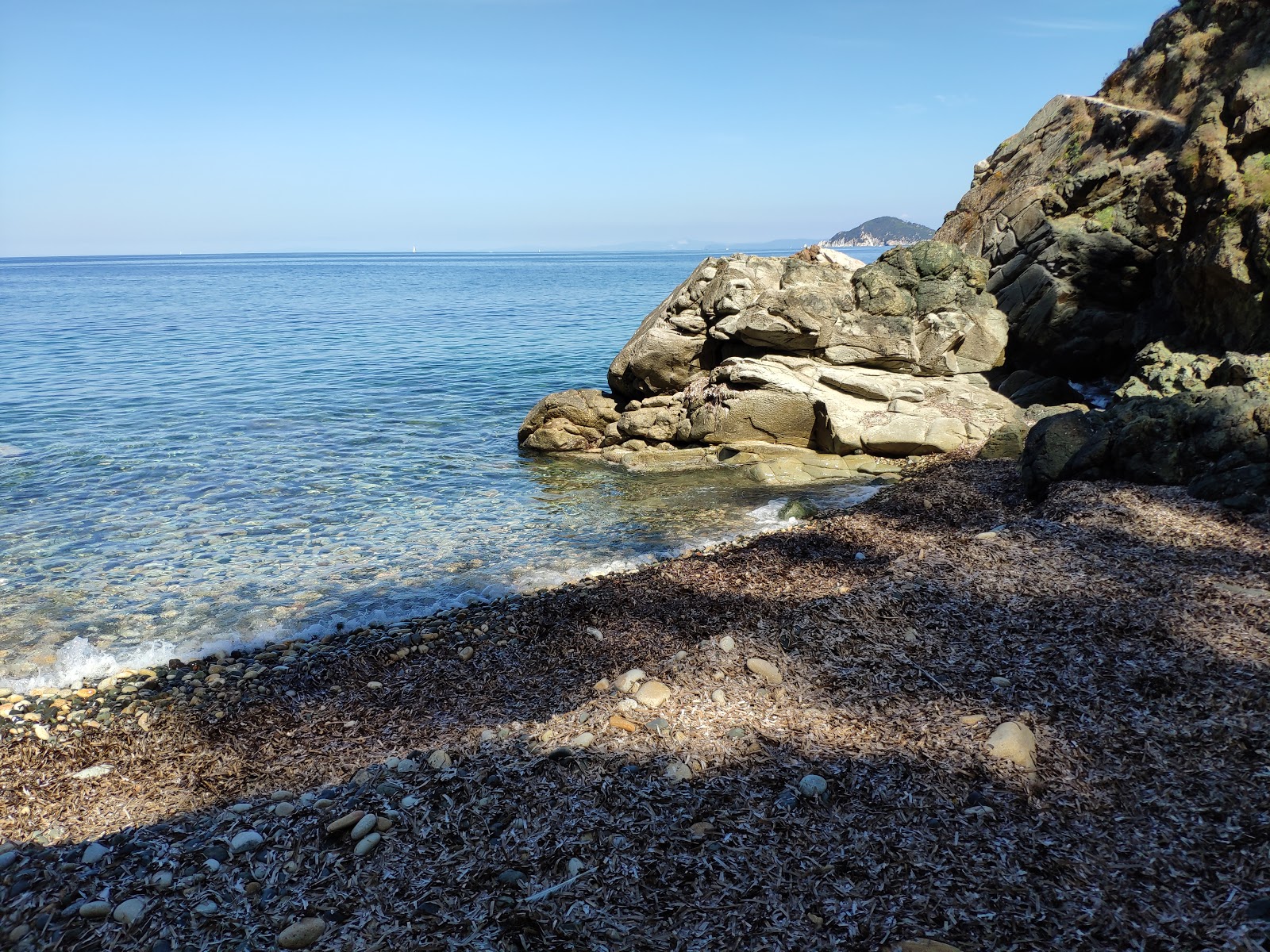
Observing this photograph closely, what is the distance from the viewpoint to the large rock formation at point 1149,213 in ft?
49.7

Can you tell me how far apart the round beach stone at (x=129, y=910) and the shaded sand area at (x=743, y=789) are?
3cm

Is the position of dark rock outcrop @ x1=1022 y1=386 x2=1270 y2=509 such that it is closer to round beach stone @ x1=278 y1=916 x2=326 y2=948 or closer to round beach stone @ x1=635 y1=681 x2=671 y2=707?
round beach stone @ x1=635 y1=681 x2=671 y2=707

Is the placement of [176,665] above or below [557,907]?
below

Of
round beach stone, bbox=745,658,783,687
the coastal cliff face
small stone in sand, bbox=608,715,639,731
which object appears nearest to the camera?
small stone in sand, bbox=608,715,639,731

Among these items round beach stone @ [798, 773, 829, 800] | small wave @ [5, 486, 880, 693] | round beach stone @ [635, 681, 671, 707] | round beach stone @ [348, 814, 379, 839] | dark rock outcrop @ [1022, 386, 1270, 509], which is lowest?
small wave @ [5, 486, 880, 693]

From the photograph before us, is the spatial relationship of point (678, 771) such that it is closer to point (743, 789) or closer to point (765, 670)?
point (743, 789)

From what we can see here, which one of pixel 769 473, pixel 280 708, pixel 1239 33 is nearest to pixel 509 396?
pixel 769 473

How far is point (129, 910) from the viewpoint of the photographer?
412cm

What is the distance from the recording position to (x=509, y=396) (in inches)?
1060

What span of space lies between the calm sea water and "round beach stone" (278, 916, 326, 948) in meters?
6.20

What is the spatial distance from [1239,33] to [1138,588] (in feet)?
65.1

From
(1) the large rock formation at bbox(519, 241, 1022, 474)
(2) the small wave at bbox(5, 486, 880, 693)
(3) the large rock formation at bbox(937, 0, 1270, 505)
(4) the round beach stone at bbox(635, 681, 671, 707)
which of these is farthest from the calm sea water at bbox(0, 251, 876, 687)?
(3) the large rock formation at bbox(937, 0, 1270, 505)

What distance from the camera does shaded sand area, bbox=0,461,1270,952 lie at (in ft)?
12.5

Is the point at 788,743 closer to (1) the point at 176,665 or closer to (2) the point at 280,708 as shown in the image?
(2) the point at 280,708
